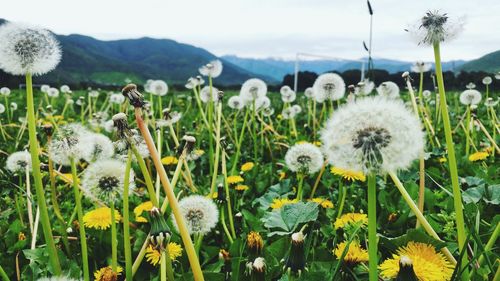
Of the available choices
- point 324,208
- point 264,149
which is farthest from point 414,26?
point 264,149

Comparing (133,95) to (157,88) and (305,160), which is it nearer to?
(305,160)

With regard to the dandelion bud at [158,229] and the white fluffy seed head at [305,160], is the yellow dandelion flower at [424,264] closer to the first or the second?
the dandelion bud at [158,229]

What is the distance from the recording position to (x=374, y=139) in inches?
33.4

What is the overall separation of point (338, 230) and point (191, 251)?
87 centimetres

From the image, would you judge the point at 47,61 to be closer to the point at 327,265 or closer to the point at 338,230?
the point at 327,265

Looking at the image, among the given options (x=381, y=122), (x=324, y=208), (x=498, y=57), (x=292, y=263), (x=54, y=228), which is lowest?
(x=54, y=228)

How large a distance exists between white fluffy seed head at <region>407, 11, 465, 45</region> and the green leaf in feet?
2.01

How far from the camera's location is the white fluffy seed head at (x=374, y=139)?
84 cm

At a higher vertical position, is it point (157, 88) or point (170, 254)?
point (157, 88)

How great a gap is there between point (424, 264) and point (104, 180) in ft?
3.10

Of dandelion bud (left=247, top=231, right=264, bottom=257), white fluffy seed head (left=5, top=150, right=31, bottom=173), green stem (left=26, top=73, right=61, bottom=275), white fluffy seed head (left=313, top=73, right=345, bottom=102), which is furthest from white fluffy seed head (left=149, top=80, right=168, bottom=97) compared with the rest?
dandelion bud (left=247, top=231, right=264, bottom=257)

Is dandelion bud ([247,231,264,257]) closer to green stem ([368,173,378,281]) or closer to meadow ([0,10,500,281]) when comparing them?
meadow ([0,10,500,281])

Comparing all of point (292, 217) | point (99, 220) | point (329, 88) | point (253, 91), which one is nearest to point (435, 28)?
point (292, 217)

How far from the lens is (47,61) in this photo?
1.35 meters
